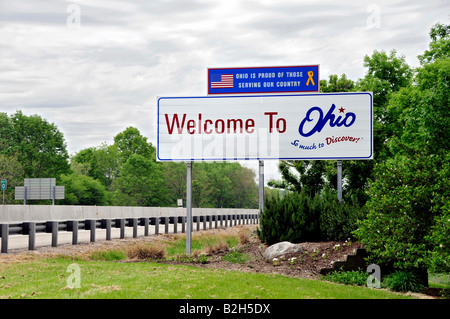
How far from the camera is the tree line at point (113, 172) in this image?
273 ft

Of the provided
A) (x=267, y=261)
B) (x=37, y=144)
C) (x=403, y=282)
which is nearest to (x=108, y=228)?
(x=267, y=261)

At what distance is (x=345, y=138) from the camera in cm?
1798

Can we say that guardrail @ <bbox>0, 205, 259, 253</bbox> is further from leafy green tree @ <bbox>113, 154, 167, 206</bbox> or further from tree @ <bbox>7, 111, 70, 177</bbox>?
leafy green tree @ <bbox>113, 154, 167, 206</bbox>

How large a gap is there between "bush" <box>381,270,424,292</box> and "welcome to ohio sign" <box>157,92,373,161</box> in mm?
5687

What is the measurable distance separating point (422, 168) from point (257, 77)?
6.82 meters

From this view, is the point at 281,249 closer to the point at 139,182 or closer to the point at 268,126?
the point at 268,126

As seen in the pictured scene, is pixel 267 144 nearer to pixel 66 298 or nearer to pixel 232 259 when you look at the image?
pixel 232 259

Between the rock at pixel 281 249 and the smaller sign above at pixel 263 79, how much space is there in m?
5.04

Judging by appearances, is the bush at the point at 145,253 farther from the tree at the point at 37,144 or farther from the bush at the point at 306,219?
the tree at the point at 37,144

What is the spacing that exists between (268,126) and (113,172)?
10232cm

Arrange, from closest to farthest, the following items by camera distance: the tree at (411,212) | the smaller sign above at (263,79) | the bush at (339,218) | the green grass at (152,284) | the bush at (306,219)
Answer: the green grass at (152,284), the tree at (411,212), the bush at (339,218), the bush at (306,219), the smaller sign above at (263,79)

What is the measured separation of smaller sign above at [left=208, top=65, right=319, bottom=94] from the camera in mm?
18094

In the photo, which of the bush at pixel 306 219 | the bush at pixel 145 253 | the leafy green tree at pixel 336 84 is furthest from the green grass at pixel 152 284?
the leafy green tree at pixel 336 84

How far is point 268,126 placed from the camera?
59.2 ft
